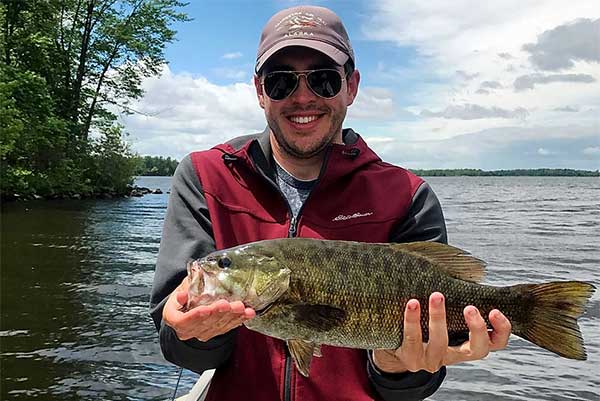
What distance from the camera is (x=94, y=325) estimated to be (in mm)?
12227

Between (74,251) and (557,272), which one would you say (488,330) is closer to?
(557,272)

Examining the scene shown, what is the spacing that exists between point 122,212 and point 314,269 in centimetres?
3572

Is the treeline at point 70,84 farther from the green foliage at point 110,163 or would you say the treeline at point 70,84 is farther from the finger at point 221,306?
the finger at point 221,306

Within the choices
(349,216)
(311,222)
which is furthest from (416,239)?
(311,222)

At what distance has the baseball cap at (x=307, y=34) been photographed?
3.63 meters

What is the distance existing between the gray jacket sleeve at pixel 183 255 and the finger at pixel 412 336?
956mm

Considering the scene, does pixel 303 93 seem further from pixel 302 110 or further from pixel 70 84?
pixel 70 84

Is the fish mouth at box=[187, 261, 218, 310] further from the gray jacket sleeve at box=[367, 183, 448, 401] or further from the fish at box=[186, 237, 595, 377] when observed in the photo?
the gray jacket sleeve at box=[367, 183, 448, 401]

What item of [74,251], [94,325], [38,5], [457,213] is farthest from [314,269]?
[38,5]

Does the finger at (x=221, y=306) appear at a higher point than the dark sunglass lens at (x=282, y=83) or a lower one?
lower

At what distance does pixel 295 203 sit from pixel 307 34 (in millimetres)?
1033

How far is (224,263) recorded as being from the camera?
303cm

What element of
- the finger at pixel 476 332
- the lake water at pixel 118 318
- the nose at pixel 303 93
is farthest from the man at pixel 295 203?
the lake water at pixel 118 318

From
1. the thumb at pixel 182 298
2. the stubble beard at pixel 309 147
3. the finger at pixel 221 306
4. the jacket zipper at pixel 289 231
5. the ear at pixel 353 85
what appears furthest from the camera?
the ear at pixel 353 85
